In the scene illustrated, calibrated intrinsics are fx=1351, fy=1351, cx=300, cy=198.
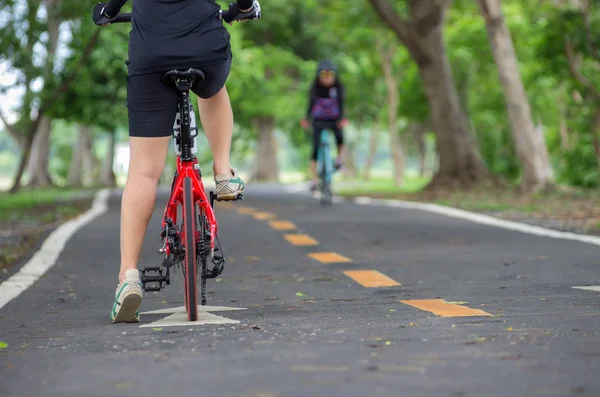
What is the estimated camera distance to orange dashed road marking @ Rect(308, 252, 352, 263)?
1045 centimetres

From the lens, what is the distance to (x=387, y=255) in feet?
35.4

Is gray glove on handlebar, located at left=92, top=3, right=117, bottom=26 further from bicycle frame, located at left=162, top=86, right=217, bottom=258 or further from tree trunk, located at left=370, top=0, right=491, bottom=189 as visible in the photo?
tree trunk, located at left=370, top=0, right=491, bottom=189

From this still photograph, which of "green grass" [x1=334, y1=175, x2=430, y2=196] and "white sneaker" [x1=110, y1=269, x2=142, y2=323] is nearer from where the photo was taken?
"white sneaker" [x1=110, y1=269, x2=142, y2=323]

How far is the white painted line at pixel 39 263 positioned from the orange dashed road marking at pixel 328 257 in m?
2.09

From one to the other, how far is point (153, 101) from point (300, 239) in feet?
20.5

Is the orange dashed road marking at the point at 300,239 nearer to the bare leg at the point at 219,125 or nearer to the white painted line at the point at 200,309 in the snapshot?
the white painted line at the point at 200,309

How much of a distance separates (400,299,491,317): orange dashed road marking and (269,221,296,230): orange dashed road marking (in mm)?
7383

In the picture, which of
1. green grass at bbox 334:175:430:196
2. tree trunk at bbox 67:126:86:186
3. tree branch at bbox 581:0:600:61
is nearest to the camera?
tree branch at bbox 581:0:600:61

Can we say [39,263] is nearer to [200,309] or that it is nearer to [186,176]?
[200,309]

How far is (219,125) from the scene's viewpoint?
275 inches

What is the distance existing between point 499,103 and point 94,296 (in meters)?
38.2

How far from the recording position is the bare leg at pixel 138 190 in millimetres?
6789

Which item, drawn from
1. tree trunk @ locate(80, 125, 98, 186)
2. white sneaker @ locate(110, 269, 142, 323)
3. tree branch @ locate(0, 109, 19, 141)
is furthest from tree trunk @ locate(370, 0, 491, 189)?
tree trunk @ locate(80, 125, 98, 186)

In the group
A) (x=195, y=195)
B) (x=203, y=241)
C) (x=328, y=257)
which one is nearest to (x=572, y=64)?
(x=328, y=257)
